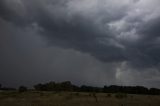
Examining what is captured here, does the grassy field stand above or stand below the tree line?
below

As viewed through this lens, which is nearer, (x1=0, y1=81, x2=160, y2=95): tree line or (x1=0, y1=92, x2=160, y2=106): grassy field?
(x1=0, y1=92, x2=160, y2=106): grassy field

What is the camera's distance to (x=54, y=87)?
430ft

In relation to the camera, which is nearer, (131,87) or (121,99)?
(121,99)

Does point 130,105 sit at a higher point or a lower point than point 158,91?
lower

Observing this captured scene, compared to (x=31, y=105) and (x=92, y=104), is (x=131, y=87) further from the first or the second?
(x=31, y=105)

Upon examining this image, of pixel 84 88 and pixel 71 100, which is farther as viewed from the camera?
pixel 84 88

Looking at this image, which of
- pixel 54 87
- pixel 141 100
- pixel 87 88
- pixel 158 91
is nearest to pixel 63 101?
pixel 141 100

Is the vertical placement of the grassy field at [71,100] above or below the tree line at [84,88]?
below

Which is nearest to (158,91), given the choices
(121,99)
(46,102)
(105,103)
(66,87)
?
(66,87)

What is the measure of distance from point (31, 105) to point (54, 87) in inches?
2530

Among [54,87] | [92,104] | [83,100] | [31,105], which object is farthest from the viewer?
[54,87]

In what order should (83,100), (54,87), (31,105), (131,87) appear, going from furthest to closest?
(131,87)
(54,87)
(83,100)
(31,105)

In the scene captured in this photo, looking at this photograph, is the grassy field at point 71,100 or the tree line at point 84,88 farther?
the tree line at point 84,88

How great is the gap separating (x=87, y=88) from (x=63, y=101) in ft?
211
